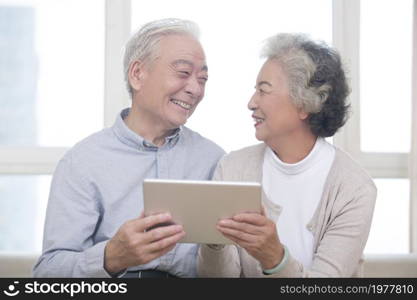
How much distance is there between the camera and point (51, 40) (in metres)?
3.25

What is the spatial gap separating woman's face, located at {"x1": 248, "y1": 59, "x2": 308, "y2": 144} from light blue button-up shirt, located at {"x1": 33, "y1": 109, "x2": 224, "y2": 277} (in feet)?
0.82

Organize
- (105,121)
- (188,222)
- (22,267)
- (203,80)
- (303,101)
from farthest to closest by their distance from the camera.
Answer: (105,121) < (22,267) < (203,80) < (303,101) < (188,222)

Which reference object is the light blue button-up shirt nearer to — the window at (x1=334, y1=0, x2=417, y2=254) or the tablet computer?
the tablet computer

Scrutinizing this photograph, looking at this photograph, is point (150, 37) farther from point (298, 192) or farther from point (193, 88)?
point (298, 192)

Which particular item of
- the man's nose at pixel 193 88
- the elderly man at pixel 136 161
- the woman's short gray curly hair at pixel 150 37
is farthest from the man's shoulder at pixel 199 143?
the woman's short gray curly hair at pixel 150 37

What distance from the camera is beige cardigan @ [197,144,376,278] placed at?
5.91 ft

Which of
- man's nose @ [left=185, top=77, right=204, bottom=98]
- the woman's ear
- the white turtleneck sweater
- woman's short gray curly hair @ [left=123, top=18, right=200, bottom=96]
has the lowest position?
the white turtleneck sweater

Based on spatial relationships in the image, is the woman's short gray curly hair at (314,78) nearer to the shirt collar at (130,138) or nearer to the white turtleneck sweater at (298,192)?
the white turtleneck sweater at (298,192)

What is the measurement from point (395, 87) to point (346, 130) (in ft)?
1.26

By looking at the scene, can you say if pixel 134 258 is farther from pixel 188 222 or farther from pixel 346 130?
pixel 346 130

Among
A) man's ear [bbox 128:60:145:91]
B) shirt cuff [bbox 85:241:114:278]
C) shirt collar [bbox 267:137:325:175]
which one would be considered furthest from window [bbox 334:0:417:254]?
shirt cuff [bbox 85:241:114:278]

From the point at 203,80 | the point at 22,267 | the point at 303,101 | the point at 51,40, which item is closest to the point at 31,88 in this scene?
the point at 51,40

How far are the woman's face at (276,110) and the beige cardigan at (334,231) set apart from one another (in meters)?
0.16

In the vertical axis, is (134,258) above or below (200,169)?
below
